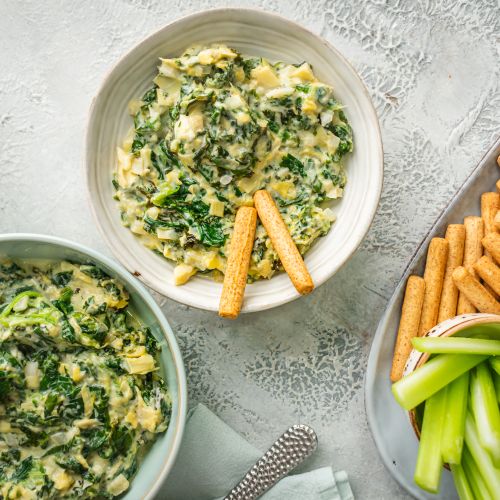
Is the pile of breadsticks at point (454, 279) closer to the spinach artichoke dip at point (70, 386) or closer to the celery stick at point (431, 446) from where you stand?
the celery stick at point (431, 446)

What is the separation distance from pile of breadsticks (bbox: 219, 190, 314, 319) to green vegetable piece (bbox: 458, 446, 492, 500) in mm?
646

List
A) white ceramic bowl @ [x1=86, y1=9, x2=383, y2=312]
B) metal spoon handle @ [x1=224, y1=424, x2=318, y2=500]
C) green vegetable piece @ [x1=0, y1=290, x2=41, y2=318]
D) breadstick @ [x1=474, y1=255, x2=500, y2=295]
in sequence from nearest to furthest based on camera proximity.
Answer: green vegetable piece @ [x1=0, y1=290, x2=41, y2=318] → white ceramic bowl @ [x1=86, y1=9, x2=383, y2=312] → breadstick @ [x1=474, y1=255, x2=500, y2=295] → metal spoon handle @ [x1=224, y1=424, x2=318, y2=500]

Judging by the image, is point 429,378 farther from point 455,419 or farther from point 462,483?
point 462,483

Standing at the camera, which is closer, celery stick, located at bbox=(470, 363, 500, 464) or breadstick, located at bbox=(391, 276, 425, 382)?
celery stick, located at bbox=(470, 363, 500, 464)

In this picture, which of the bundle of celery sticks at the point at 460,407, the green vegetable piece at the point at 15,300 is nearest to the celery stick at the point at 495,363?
the bundle of celery sticks at the point at 460,407

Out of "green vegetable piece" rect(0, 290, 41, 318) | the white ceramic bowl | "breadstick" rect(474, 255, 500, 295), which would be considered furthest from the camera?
"breadstick" rect(474, 255, 500, 295)

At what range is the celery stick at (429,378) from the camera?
172cm

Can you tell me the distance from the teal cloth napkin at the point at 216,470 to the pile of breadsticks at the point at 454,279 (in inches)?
15.6

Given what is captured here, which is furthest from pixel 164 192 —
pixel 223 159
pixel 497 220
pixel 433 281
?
pixel 497 220

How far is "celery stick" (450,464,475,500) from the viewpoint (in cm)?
180

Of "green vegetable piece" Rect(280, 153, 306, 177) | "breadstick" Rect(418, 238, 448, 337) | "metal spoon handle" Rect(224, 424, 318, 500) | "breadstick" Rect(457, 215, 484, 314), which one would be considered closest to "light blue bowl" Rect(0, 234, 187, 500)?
"metal spoon handle" Rect(224, 424, 318, 500)

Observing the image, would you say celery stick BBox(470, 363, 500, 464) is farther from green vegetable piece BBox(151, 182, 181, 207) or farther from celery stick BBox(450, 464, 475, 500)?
green vegetable piece BBox(151, 182, 181, 207)

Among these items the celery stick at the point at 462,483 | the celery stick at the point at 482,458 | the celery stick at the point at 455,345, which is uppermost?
the celery stick at the point at 455,345

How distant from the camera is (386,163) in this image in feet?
6.55
